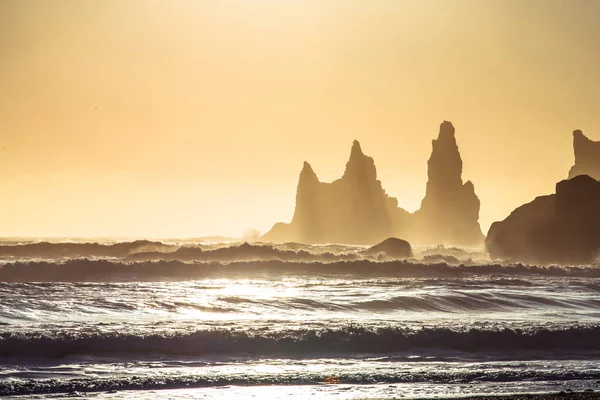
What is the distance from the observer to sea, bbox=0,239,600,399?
15945mm

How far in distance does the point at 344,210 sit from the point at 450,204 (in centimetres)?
2668

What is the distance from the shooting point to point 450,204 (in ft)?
560

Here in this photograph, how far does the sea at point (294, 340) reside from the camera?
628 inches

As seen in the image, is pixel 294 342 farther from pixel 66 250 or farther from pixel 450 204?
pixel 450 204

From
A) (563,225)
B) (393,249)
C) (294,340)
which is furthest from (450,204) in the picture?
(294,340)

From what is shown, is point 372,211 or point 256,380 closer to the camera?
point 256,380

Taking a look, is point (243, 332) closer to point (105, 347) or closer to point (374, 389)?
point (105, 347)

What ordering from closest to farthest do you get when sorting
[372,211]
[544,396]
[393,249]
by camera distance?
[544,396] → [393,249] → [372,211]

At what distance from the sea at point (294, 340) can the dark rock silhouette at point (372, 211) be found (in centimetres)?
13317

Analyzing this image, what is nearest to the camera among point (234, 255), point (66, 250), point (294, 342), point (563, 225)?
point (294, 342)

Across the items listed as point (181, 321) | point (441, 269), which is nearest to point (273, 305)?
point (181, 321)

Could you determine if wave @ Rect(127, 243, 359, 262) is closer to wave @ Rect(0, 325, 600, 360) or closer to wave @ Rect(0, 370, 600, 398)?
wave @ Rect(0, 325, 600, 360)

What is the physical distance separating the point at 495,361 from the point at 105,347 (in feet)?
34.6

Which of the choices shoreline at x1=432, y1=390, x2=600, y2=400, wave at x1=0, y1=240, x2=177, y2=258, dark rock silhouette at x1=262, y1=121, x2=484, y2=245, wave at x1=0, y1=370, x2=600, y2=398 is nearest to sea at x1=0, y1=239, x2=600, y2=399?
wave at x1=0, y1=370, x2=600, y2=398
